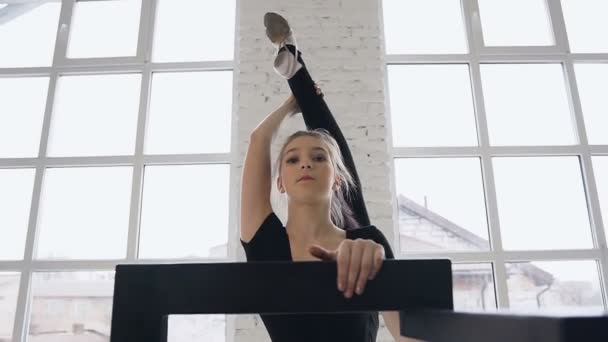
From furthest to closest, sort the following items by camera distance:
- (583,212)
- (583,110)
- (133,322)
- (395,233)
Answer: (583,110) → (583,212) → (395,233) → (133,322)

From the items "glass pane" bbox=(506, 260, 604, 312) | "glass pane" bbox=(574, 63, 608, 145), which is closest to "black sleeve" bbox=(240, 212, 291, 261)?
"glass pane" bbox=(506, 260, 604, 312)

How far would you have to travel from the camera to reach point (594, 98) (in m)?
2.79

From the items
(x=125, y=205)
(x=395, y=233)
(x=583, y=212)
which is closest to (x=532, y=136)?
(x=583, y=212)

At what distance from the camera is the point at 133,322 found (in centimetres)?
23

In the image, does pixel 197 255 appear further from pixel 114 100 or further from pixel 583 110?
pixel 583 110

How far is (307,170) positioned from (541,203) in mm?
2242

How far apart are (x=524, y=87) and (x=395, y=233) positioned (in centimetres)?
131

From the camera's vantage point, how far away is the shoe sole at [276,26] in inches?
30.2

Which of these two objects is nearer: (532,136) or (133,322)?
(133,322)

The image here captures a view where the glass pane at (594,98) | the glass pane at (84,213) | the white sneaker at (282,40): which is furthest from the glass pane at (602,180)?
the glass pane at (84,213)

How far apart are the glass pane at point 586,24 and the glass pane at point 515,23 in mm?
158

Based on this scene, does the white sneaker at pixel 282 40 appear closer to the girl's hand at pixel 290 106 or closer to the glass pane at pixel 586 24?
the girl's hand at pixel 290 106

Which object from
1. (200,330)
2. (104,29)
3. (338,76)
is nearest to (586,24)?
(338,76)

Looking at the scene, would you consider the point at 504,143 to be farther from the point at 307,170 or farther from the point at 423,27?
the point at 307,170
